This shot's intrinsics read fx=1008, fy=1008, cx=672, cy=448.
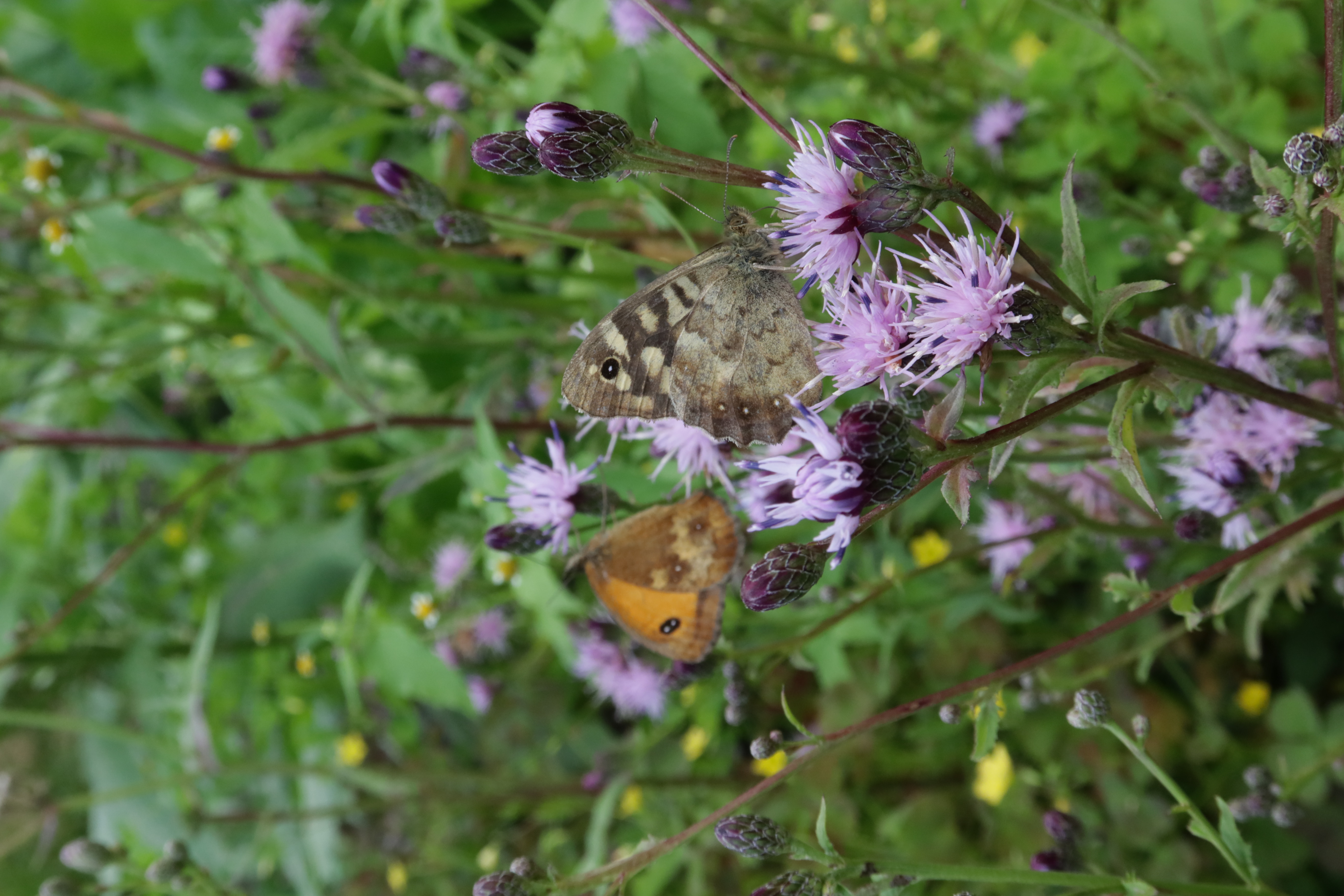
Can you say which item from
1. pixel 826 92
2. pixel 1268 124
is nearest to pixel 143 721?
pixel 826 92

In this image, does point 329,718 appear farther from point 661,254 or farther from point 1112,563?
point 1112,563

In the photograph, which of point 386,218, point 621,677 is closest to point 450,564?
point 621,677

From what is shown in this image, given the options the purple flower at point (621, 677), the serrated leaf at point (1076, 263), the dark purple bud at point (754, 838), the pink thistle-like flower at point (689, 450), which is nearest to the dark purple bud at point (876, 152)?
the serrated leaf at point (1076, 263)

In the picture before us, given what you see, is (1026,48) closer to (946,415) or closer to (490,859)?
(946,415)

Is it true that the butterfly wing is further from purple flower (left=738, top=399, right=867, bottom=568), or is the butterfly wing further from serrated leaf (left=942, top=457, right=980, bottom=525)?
serrated leaf (left=942, top=457, right=980, bottom=525)

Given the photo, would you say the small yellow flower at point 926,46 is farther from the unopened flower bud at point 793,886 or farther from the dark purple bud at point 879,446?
the unopened flower bud at point 793,886

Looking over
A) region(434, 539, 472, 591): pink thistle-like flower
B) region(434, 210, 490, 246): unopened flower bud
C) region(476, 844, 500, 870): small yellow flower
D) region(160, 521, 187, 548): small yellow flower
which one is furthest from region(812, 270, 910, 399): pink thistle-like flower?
region(160, 521, 187, 548): small yellow flower
